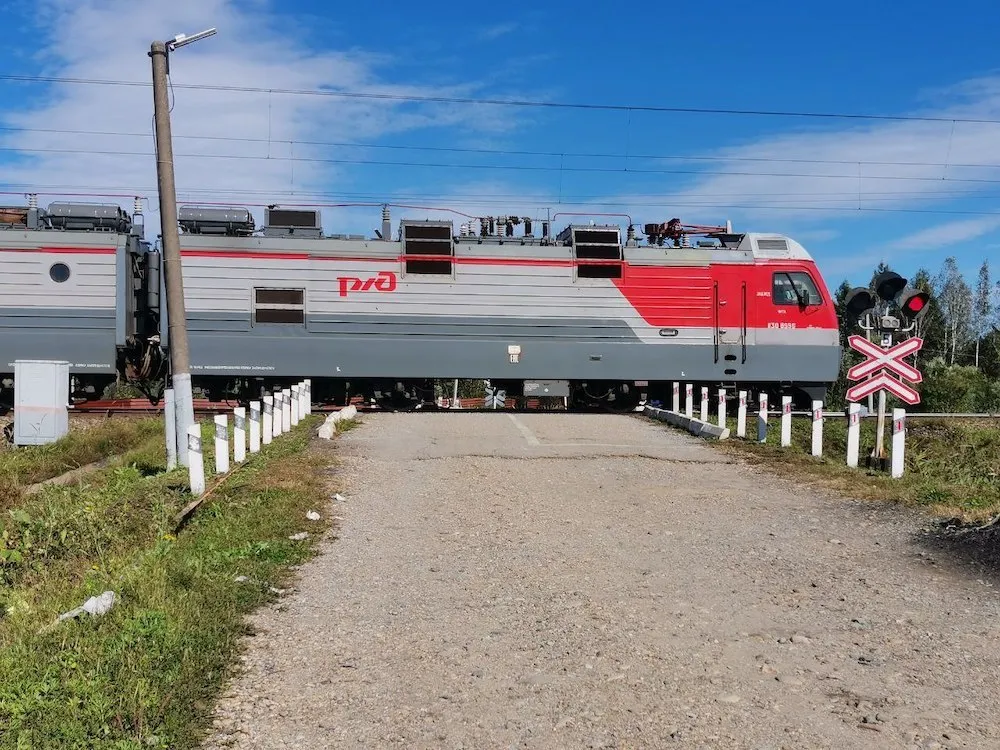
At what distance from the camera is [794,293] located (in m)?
21.5

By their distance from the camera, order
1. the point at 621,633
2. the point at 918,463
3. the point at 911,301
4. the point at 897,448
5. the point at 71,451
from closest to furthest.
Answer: the point at 621,633 → the point at 897,448 → the point at 911,301 → the point at 918,463 → the point at 71,451

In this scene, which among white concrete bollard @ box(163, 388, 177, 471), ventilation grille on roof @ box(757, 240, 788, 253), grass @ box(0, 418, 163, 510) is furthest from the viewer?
ventilation grille on roof @ box(757, 240, 788, 253)

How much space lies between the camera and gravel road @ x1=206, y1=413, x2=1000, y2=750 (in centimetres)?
409

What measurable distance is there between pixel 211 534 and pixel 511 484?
4.09m

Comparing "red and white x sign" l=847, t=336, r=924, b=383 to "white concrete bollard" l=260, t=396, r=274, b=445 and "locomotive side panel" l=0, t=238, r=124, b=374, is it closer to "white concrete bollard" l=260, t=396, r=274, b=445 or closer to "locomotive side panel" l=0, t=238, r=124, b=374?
"white concrete bollard" l=260, t=396, r=274, b=445

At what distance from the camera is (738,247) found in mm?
21938

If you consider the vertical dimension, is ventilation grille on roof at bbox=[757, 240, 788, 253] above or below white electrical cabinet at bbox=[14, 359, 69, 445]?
above

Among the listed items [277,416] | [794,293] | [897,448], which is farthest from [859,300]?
[277,416]

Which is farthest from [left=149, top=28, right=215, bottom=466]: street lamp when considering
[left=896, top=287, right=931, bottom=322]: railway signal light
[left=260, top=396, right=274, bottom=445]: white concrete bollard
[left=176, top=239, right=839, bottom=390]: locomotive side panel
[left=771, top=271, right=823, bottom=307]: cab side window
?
[left=771, top=271, right=823, bottom=307]: cab side window

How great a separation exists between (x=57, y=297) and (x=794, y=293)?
53.5 feet

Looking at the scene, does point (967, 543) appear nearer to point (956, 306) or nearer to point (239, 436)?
point (239, 436)

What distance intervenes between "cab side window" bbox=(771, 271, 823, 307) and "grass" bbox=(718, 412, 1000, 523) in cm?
275

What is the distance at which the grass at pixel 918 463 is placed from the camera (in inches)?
385

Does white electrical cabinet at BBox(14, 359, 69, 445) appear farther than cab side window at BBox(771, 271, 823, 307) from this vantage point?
No
